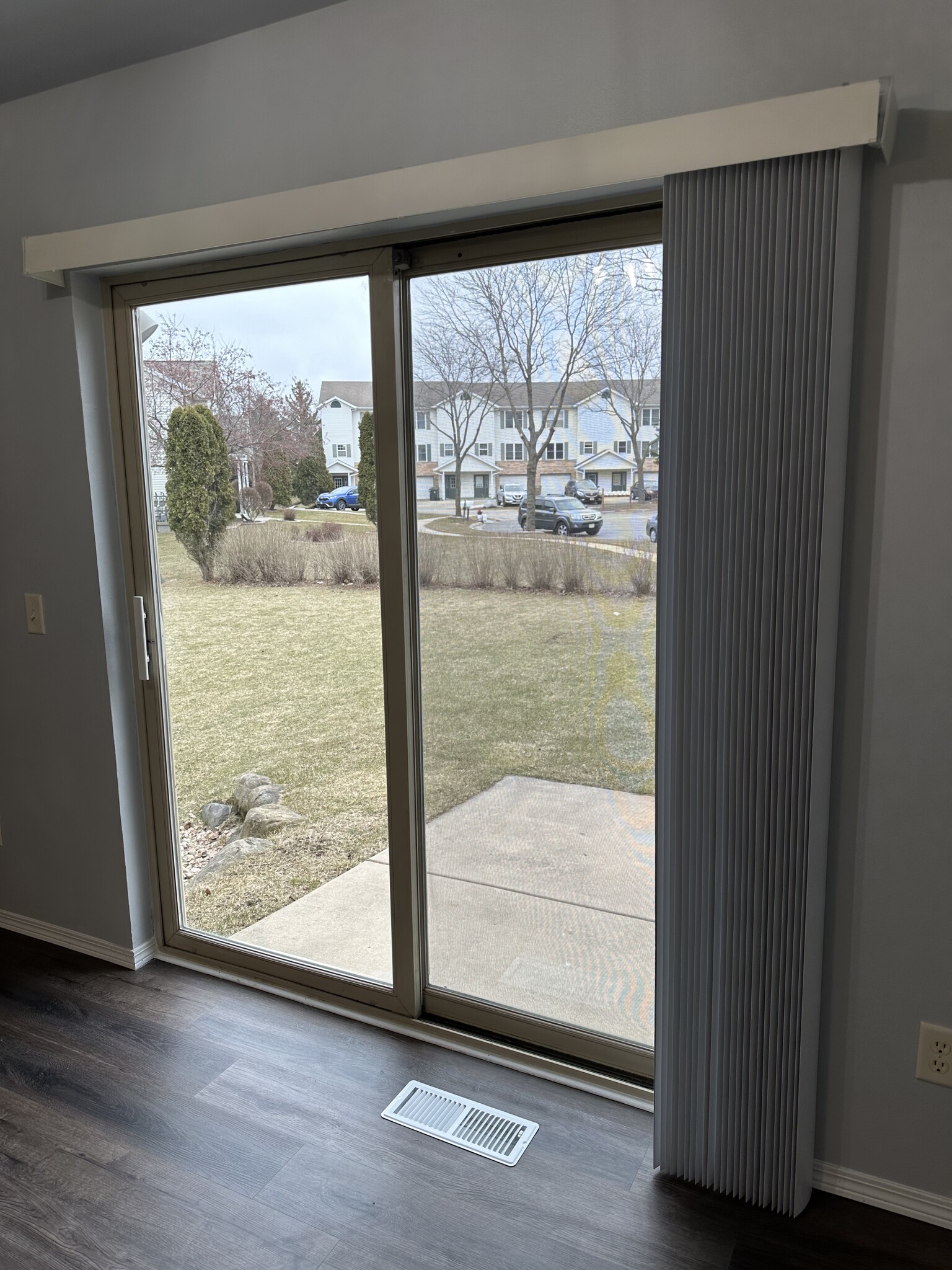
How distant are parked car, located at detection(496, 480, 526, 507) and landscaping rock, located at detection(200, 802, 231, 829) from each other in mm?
1232

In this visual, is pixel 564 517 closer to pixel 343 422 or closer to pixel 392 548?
pixel 392 548

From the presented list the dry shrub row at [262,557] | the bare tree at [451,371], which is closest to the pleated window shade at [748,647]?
the bare tree at [451,371]

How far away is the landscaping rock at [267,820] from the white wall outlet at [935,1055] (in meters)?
1.55

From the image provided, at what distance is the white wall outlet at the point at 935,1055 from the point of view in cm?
168

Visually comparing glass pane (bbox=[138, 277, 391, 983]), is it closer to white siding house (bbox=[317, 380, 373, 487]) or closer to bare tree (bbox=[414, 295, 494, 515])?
white siding house (bbox=[317, 380, 373, 487])

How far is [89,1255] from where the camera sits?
5.58ft

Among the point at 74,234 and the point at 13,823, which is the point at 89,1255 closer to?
the point at 13,823

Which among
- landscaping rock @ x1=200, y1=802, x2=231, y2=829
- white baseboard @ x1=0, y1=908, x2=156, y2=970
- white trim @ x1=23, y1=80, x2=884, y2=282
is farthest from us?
white baseboard @ x1=0, y1=908, x2=156, y2=970

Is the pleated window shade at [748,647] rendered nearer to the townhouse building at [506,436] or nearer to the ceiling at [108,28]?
the townhouse building at [506,436]

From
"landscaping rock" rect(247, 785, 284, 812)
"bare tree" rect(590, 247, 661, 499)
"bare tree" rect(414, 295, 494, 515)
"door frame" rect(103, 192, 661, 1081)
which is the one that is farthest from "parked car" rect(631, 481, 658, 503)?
"landscaping rock" rect(247, 785, 284, 812)

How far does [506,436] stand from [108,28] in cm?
127

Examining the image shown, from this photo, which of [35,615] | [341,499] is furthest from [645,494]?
[35,615]

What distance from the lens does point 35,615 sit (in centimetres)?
264

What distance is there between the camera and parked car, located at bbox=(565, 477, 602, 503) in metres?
1.94
